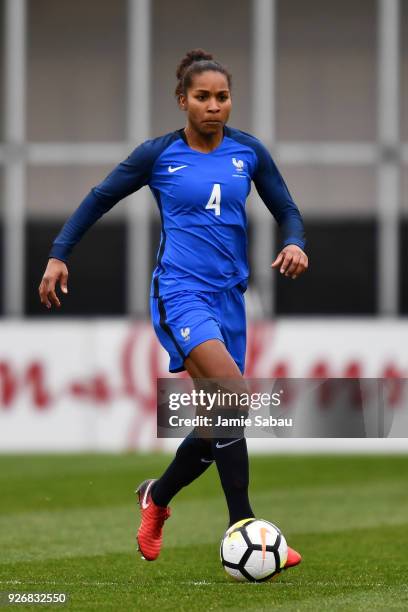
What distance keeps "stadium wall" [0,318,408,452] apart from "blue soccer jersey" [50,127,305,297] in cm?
804

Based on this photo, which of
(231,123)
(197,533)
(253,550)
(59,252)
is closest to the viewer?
(253,550)

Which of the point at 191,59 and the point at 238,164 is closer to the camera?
the point at 238,164

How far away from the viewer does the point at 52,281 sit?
596cm

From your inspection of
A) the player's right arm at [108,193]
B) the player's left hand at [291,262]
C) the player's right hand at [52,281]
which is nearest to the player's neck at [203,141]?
the player's right arm at [108,193]

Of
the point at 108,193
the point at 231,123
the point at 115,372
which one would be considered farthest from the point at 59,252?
the point at 231,123

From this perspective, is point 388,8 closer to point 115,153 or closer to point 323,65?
point 323,65

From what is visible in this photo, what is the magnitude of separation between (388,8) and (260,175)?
41.5 feet

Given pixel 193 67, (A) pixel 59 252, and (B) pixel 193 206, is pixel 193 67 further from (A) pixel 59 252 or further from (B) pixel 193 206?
(A) pixel 59 252

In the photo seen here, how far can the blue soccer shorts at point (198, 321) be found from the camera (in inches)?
232

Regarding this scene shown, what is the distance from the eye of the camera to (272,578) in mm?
6055

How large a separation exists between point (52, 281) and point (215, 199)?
688 millimetres

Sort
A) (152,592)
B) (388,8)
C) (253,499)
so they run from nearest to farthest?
1. (152,592)
2. (253,499)
3. (388,8)

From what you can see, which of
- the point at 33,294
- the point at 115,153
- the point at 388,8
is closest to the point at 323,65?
the point at 388,8

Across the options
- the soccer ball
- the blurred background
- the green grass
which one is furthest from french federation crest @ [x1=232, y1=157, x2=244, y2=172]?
the blurred background
